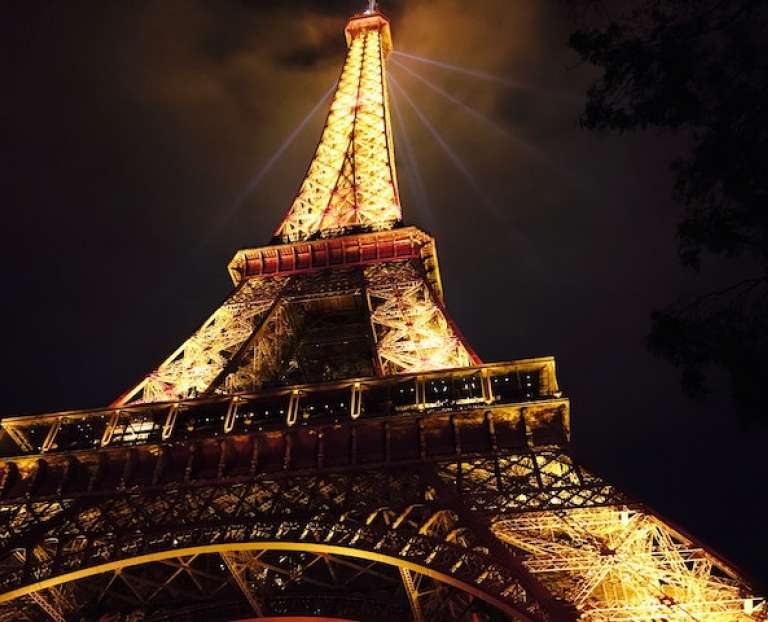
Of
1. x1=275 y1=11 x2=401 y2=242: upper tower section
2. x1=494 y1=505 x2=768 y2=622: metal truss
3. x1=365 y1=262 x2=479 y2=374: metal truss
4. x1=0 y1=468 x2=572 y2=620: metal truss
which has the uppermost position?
x1=275 y1=11 x2=401 y2=242: upper tower section

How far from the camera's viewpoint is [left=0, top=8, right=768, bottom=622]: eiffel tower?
11766 mm

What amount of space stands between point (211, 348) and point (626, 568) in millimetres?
14122

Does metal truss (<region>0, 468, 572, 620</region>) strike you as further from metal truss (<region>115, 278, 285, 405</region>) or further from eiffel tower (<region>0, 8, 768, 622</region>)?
metal truss (<region>115, 278, 285, 405</region>)

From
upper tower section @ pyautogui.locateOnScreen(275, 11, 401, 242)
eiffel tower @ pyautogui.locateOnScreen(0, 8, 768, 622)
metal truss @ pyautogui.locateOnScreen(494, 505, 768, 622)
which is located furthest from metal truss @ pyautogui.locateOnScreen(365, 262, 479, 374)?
metal truss @ pyautogui.locateOnScreen(494, 505, 768, 622)

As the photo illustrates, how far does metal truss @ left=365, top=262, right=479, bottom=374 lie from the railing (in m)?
1.73

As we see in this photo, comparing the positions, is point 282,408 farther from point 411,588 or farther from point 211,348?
point 411,588

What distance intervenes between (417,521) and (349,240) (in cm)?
1476

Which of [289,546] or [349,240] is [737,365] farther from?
[349,240]

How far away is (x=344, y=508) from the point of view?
43.9 ft

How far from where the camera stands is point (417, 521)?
548 inches

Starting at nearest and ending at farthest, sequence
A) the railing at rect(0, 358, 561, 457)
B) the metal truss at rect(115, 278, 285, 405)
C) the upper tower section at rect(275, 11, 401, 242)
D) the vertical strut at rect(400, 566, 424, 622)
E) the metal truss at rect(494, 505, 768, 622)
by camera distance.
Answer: the metal truss at rect(494, 505, 768, 622) → the vertical strut at rect(400, 566, 424, 622) → the railing at rect(0, 358, 561, 457) → the metal truss at rect(115, 278, 285, 405) → the upper tower section at rect(275, 11, 401, 242)

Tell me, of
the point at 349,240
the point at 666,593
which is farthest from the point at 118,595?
the point at 349,240

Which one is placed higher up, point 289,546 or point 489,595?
point 289,546

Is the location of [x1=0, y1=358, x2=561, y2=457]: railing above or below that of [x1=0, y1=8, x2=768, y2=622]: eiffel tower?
above
